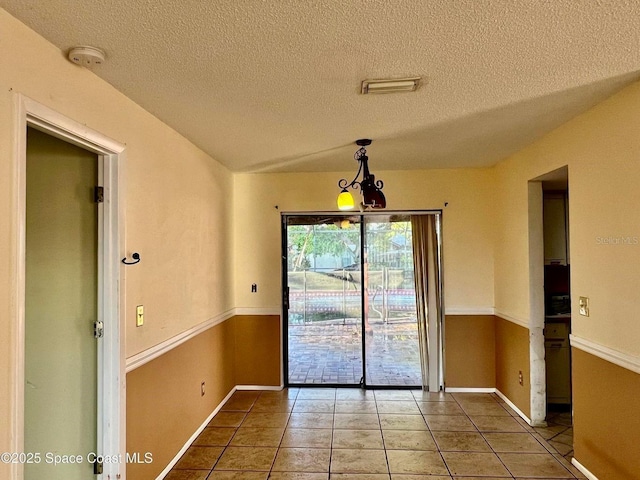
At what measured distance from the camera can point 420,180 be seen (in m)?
4.36

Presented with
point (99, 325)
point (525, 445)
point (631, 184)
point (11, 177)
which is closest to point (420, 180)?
point (631, 184)

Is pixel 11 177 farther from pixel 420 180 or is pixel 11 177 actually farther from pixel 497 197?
pixel 497 197

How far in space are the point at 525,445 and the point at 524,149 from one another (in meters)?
2.48

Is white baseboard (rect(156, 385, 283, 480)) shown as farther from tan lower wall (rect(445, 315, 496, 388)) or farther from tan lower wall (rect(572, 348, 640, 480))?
tan lower wall (rect(572, 348, 640, 480))

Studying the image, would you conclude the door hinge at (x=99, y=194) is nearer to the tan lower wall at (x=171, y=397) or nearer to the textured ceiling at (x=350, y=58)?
the textured ceiling at (x=350, y=58)

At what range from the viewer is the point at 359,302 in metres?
4.43

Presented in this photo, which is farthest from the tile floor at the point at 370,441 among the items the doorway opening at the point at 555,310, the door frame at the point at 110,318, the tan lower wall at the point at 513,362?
the door frame at the point at 110,318

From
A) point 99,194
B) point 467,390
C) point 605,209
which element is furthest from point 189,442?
point 605,209

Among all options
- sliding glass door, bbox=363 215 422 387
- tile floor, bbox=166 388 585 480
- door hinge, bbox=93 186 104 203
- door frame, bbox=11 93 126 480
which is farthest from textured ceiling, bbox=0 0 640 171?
tile floor, bbox=166 388 585 480

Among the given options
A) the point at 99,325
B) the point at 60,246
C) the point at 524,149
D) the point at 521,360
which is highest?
the point at 524,149

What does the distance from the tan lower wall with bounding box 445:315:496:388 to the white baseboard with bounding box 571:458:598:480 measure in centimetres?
149

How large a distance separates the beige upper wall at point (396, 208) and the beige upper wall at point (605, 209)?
3.78 ft

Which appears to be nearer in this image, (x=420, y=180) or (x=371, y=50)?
(x=371, y=50)

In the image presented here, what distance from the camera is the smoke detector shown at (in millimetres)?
1698
